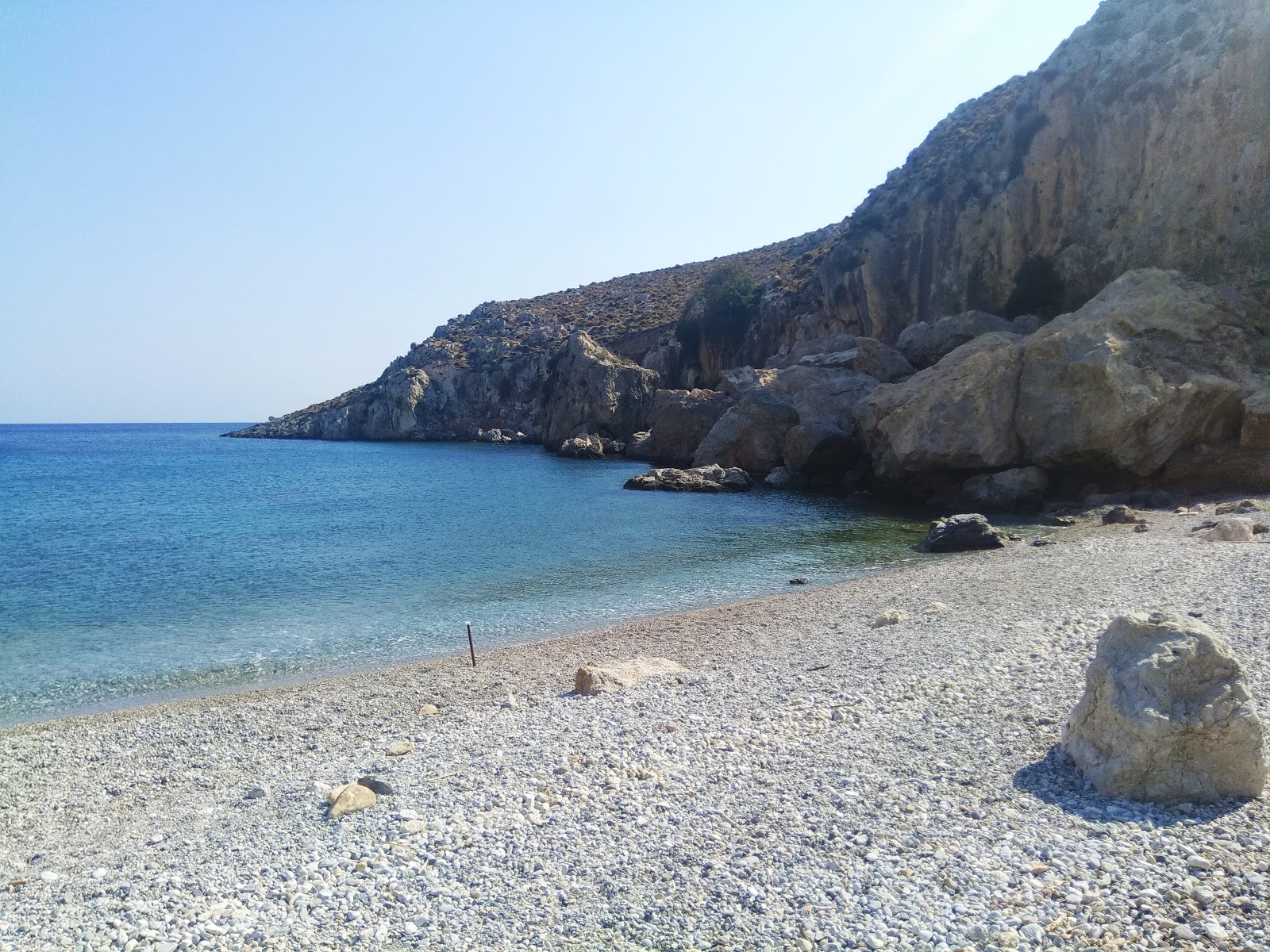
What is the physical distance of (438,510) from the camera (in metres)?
36.5

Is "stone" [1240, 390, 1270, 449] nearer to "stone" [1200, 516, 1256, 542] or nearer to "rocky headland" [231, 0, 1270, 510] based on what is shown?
"rocky headland" [231, 0, 1270, 510]

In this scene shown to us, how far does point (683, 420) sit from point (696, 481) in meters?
15.1

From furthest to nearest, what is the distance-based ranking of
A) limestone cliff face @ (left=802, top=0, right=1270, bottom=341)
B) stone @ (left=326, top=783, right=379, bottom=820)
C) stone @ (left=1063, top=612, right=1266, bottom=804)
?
limestone cliff face @ (left=802, top=0, right=1270, bottom=341)
stone @ (left=326, top=783, right=379, bottom=820)
stone @ (left=1063, top=612, right=1266, bottom=804)

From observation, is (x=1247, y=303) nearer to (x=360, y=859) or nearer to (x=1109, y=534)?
(x=1109, y=534)

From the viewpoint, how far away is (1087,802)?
266 inches

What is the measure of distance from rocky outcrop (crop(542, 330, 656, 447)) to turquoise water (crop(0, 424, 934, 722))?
2669 centimetres

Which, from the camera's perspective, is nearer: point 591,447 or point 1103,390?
point 1103,390

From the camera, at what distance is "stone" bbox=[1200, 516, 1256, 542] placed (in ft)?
59.7

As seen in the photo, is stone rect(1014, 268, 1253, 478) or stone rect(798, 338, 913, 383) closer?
stone rect(1014, 268, 1253, 478)

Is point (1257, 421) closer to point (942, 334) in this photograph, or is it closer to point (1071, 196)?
point (942, 334)

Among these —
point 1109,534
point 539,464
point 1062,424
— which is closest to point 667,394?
point 539,464

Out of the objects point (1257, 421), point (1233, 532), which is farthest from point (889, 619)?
point (1257, 421)

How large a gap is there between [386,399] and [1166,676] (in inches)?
4067

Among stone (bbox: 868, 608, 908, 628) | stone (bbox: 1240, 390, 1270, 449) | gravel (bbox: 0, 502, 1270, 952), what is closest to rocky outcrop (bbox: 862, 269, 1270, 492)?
stone (bbox: 1240, 390, 1270, 449)
